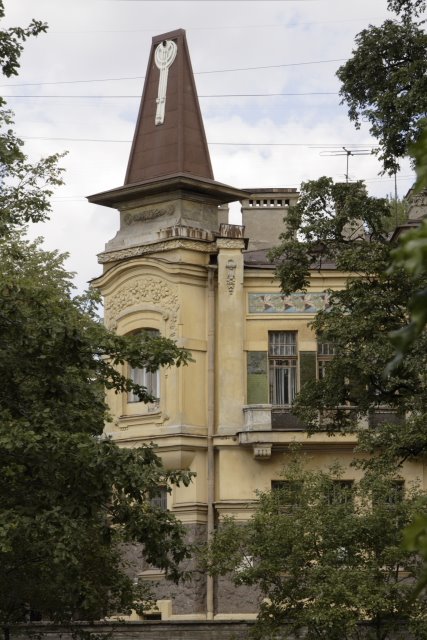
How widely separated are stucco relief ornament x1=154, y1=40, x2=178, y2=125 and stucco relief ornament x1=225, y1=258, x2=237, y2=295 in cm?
583

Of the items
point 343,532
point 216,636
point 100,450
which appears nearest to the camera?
point 100,450

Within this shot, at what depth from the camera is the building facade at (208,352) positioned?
35594 millimetres

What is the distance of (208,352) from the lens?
37.0 m

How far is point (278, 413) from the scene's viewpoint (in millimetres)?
36375

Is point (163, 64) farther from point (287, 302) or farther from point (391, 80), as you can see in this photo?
point (391, 80)

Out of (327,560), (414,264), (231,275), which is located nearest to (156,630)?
(327,560)

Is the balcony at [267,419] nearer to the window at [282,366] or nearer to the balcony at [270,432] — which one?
the balcony at [270,432]

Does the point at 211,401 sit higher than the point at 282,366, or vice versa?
the point at 282,366

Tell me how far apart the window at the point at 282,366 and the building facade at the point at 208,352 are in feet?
0.09

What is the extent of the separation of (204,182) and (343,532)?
15.7 m

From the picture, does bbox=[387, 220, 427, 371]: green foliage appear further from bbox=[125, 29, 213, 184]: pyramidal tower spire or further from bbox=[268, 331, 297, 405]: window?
bbox=[125, 29, 213, 184]: pyramidal tower spire

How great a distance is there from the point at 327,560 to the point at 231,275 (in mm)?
13907

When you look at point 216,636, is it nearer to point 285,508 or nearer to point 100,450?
point 285,508

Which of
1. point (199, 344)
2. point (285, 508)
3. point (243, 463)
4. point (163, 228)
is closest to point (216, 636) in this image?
point (285, 508)
